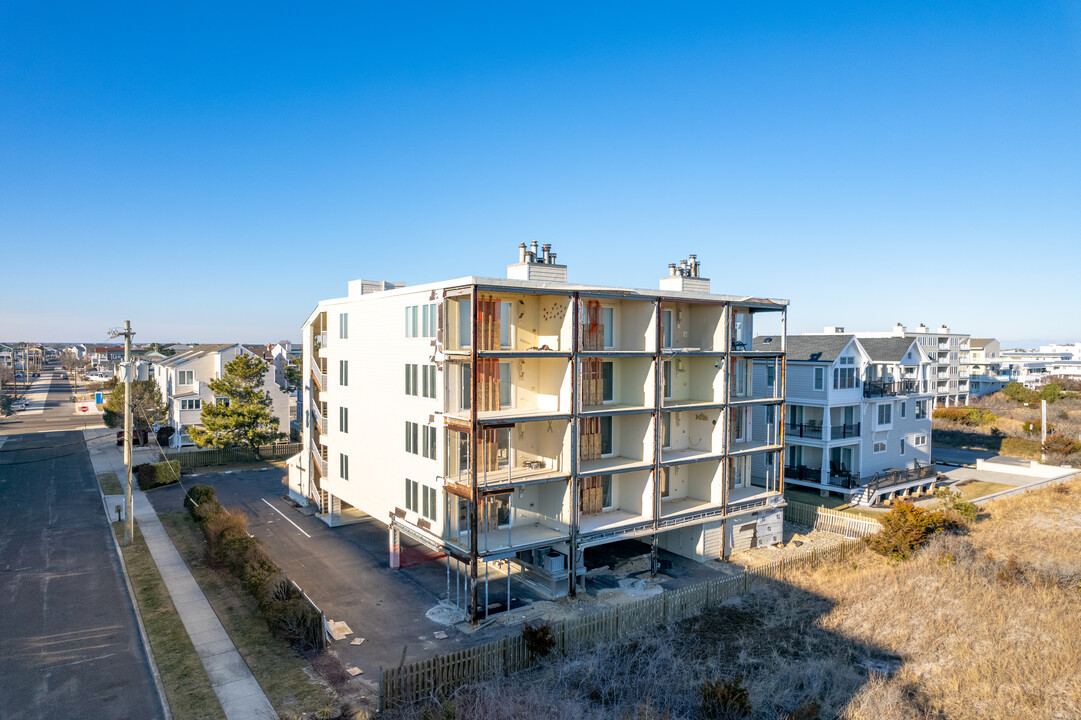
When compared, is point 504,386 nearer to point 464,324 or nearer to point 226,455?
point 464,324

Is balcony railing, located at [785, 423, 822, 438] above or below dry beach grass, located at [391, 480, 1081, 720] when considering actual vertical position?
above

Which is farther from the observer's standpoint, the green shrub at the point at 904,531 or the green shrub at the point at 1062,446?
the green shrub at the point at 1062,446

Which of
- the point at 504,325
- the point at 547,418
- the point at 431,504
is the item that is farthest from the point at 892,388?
the point at 431,504

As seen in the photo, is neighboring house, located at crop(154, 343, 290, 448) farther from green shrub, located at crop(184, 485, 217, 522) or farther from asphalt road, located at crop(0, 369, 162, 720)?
green shrub, located at crop(184, 485, 217, 522)

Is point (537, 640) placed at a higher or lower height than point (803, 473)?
lower

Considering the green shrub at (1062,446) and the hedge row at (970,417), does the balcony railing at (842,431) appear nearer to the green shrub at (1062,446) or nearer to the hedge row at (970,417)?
the green shrub at (1062,446)

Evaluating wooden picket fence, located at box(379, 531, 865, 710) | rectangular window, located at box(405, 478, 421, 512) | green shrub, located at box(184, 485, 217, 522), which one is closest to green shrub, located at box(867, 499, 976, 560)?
wooden picket fence, located at box(379, 531, 865, 710)

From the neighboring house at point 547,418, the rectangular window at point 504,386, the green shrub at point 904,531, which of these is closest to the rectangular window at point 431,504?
the neighboring house at point 547,418
